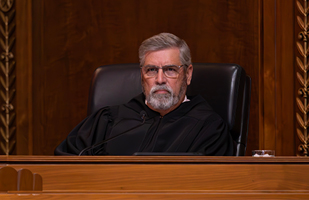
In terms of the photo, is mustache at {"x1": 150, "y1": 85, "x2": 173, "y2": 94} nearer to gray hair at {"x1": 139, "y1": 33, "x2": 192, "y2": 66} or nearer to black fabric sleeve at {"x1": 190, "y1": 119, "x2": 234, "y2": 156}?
gray hair at {"x1": 139, "y1": 33, "x2": 192, "y2": 66}

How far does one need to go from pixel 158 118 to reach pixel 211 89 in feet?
1.10

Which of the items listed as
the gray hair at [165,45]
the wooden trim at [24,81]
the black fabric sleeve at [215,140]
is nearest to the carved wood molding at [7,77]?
the wooden trim at [24,81]

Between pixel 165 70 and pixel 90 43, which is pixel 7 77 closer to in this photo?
pixel 90 43

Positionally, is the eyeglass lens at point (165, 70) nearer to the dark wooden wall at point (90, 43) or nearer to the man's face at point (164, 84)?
the man's face at point (164, 84)

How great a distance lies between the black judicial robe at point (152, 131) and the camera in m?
2.38

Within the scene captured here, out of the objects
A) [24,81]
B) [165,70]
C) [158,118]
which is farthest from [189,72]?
[24,81]

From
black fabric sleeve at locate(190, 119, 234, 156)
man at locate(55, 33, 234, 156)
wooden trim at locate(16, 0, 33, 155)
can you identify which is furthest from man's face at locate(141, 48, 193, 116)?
wooden trim at locate(16, 0, 33, 155)

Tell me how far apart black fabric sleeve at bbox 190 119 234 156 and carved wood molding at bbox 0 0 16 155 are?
1.71 metres

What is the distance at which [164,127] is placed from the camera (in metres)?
2.50

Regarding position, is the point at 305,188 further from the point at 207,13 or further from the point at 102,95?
the point at 207,13

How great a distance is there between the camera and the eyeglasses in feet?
8.41

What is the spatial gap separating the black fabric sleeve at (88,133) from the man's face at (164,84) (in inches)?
10.5

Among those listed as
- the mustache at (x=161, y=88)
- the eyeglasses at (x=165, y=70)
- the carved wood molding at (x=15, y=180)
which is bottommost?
the carved wood molding at (x=15, y=180)

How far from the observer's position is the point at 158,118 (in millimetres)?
2584
